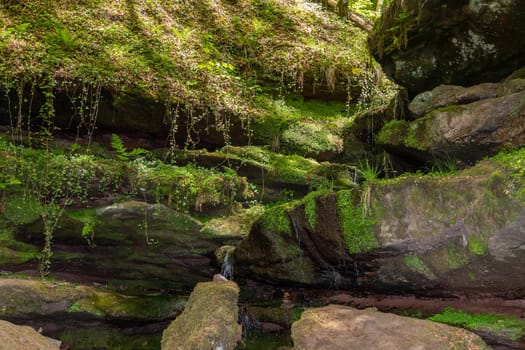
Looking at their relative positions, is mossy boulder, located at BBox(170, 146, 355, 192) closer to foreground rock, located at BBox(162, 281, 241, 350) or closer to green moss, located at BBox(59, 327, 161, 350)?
foreground rock, located at BBox(162, 281, 241, 350)

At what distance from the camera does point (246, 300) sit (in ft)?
32.7

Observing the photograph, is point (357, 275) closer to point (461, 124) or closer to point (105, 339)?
point (461, 124)

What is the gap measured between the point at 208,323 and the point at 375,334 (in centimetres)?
274

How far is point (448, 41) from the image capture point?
7465 mm

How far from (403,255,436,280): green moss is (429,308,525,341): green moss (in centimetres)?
68

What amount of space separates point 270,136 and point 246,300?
4.76 meters

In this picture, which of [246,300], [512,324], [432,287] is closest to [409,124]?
[432,287]

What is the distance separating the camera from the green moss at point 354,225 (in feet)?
22.3

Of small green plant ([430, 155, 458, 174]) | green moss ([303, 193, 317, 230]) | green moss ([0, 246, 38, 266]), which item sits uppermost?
small green plant ([430, 155, 458, 174])

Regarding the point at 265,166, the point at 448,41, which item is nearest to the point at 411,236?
the point at 448,41

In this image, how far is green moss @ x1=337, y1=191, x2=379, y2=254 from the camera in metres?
6.79

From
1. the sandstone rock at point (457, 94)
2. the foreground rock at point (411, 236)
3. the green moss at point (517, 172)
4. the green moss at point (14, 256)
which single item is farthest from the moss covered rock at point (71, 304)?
the green moss at point (517, 172)

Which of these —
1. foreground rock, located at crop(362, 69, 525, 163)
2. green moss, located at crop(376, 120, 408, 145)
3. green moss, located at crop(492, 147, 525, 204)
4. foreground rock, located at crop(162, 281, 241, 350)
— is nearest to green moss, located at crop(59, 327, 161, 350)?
foreground rock, located at crop(162, 281, 241, 350)

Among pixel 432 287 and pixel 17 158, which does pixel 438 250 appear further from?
pixel 17 158
